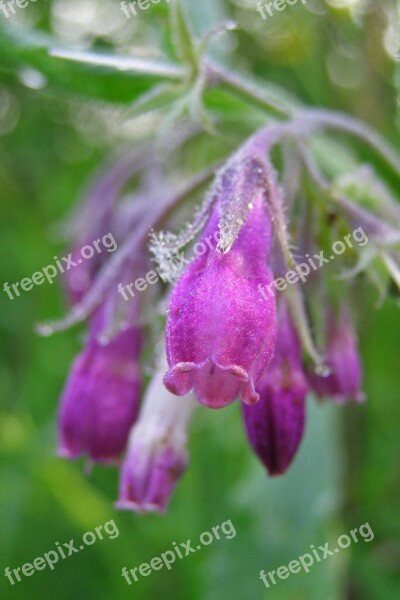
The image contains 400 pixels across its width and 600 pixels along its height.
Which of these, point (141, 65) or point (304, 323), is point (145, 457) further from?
point (141, 65)

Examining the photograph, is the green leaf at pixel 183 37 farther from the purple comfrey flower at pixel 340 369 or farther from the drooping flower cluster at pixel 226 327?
the purple comfrey flower at pixel 340 369

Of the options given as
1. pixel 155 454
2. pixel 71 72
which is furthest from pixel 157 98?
pixel 155 454

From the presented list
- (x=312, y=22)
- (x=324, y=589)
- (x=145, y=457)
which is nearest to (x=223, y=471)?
(x=324, y=589)

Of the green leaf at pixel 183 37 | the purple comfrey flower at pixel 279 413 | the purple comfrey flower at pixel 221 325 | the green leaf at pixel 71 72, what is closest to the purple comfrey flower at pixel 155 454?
the purple comfrey flower at pixel 279 413

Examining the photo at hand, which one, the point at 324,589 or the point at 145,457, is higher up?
the point at 145,457

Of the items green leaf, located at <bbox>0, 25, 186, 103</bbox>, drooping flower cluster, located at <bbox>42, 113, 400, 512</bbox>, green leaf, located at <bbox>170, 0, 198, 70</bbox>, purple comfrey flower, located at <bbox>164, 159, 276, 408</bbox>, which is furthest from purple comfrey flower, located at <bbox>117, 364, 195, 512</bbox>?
green leaf, located at <bbox>0, 25, 186, 103</bbox>

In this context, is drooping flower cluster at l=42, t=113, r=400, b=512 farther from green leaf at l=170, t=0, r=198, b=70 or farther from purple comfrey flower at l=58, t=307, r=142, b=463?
green leaf at l=170, t=0, r=198, b=70

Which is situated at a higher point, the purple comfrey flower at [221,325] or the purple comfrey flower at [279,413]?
the purple comfrey flower at [221,325]
